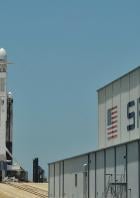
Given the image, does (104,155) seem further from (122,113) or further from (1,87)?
(1,87)

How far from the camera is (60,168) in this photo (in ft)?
210

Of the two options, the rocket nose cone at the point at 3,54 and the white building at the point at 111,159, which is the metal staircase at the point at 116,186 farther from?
the rocket nose cone at the point at 3,54

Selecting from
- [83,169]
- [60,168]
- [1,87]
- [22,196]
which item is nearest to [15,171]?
[1,87]

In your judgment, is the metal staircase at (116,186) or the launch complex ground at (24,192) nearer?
the metal staircase at (116,186)

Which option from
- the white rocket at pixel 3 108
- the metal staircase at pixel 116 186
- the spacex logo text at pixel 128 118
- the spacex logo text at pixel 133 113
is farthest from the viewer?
the white rocket at pixel 3 108

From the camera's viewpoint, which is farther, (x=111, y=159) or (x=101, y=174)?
(x=101, y=174)

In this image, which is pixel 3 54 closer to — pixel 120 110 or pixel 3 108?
pixel 3 108

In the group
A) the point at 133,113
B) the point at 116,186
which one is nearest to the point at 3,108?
the point at 133,113

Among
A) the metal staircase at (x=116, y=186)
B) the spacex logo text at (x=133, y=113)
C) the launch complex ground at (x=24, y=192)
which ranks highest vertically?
the spacex logo text at (x=133, y=113)

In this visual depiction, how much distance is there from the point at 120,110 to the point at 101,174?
9.07 m

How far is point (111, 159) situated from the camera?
4781 cm

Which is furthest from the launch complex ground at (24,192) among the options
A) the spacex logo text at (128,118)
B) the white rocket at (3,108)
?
the white rocket at (3,108)

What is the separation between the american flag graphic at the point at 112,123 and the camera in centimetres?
5909

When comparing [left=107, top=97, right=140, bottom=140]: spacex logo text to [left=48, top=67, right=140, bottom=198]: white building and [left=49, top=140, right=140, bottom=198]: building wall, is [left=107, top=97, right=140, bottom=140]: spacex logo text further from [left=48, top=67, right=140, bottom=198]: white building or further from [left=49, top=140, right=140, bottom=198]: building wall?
[left=49, top=140, right=140, bottom=198]: building wall
